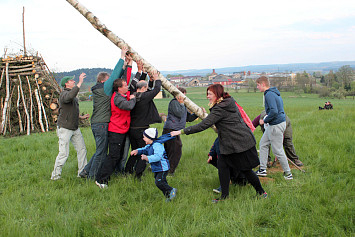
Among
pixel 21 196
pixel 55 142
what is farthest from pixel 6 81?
pixel 21 196

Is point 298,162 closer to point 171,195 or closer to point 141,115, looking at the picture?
point 171,195

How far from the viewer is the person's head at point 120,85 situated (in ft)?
16.8

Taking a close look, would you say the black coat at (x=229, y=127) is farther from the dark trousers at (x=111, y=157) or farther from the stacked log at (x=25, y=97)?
the stacked log at (x=25, y=97)


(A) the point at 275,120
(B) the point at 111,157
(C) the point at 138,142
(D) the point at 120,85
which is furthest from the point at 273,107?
(B) the point at 111,157

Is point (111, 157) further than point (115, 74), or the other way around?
point (111, 157)

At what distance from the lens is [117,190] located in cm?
491

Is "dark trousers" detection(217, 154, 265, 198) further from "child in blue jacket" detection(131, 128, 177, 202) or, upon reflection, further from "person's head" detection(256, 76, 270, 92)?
"person's head" detection(256, 76, 270, 92)

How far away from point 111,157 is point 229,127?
7.89 feet

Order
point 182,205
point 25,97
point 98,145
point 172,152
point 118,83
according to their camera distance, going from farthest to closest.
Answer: point 25,97 < point 172,152 < point 98,145 < point 118,83 < point 182,205

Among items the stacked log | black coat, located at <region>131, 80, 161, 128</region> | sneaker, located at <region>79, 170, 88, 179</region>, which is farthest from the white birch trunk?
the stacked log

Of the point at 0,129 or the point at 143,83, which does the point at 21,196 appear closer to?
the point at 143,83

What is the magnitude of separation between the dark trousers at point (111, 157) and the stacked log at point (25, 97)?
7.72 m

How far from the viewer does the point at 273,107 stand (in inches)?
202

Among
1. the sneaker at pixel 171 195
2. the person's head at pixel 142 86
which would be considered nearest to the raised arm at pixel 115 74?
the person's head at pixel 142 86
